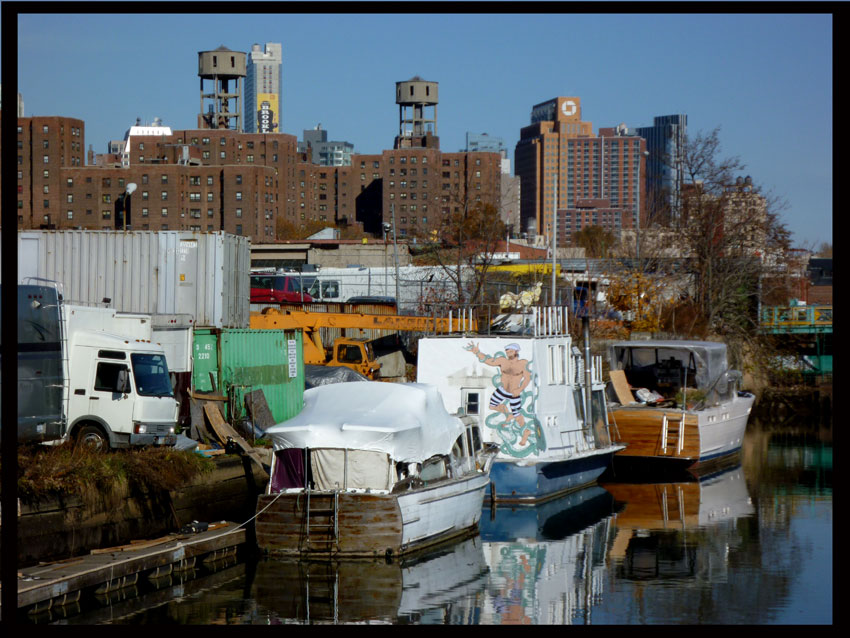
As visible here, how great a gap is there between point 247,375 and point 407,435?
9.83 meters

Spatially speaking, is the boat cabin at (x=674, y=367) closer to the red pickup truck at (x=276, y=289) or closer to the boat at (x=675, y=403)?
the boat at (x=675, y=403)

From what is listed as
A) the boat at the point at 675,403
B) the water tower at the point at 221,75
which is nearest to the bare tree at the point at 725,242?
the boat at the point at 675,403

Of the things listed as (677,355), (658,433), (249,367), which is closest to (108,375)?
(249,367)

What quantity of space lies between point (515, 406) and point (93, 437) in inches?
370

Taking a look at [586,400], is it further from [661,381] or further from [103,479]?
Answer: [103,479]

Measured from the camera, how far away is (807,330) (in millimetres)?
51312

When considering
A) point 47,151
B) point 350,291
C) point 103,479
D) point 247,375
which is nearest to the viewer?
point 103,479

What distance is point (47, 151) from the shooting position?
151m

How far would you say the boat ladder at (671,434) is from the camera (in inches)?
1181

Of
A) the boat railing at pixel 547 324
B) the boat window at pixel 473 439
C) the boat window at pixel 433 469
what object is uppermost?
the boat railing at pixel 547 324

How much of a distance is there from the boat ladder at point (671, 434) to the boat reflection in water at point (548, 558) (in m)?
2.61

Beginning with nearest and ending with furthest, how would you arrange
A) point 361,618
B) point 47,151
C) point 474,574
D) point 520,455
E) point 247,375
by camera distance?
point 361,618, point 474,574, point 520,455, point 247,375, point 47,151

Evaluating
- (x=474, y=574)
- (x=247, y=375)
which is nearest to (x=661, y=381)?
(x=247, y=375)

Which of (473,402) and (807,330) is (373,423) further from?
(807,330)
